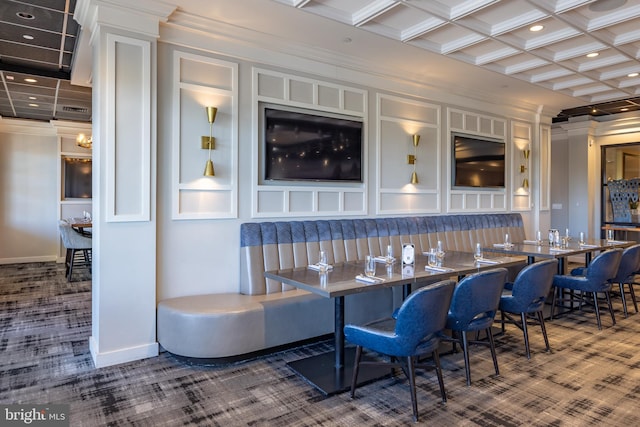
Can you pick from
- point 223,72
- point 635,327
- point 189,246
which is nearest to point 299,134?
point 223,72

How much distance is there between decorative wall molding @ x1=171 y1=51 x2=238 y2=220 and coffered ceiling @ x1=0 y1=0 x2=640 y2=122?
0.40 metres

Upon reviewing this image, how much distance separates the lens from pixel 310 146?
15.1 feet

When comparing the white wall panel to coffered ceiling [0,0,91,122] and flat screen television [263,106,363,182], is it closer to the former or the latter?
flat screen television [263,106,363,182]

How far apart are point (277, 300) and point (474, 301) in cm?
168

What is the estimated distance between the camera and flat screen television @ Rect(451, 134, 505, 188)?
6258 mm

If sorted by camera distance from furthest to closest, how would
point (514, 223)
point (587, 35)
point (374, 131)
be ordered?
point (514, 223) < point (374, 131) < point (587, 35)

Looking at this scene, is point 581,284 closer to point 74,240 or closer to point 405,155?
point 405,155

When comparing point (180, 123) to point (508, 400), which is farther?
point (180, 123)

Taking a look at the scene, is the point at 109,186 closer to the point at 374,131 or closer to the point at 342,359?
the point at 342,359

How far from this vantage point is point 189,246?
3.91 meters

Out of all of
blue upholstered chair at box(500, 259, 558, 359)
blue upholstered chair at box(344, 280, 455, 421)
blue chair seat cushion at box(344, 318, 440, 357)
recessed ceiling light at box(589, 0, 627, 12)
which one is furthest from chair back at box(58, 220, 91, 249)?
recessed ceiling light at box(589, 0, 627, 12)

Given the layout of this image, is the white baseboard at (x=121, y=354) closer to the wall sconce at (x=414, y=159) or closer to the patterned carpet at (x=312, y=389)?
the patterned carpet at (x=312, y=389)

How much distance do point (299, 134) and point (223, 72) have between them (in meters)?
1.01

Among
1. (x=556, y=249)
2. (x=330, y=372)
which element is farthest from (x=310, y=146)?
(x=556, y=249)
